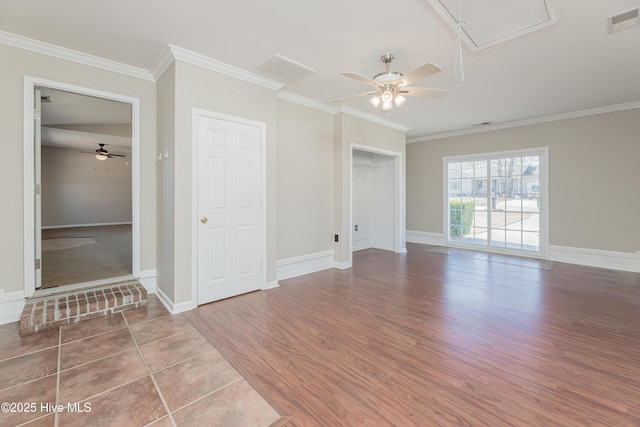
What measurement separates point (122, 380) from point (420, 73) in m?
3.39

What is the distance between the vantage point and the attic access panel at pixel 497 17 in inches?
87.0

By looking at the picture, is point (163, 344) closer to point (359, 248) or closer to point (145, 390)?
point (145, 390)

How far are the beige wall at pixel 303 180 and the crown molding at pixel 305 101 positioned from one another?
0.06m

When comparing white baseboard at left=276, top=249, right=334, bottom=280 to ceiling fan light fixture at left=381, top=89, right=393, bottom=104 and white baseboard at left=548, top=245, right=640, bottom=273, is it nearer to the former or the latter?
ceiling fan light fixture at left=381, top=89, right=393, bottom=104

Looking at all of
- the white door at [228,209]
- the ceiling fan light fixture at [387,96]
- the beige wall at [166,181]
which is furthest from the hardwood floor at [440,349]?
the ceiling fan light fixture at [387,96]

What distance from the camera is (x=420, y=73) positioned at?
2.55m

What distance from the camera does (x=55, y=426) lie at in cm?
155

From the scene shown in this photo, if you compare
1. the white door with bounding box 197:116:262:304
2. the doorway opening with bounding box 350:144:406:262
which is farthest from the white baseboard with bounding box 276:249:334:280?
the doorway opening with bounding box 350:144:406:262

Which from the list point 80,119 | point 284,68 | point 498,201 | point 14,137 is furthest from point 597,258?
point 80,119

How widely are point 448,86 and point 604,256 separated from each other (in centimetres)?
418

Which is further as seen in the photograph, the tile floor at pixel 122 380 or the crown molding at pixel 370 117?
the crown molding at pixel 370 117

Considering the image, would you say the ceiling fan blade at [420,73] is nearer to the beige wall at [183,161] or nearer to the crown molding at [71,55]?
the beige wall at [183,161]

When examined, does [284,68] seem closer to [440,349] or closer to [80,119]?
[440,349]

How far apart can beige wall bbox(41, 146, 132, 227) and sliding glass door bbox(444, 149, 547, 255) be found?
Result: 10.5 m
